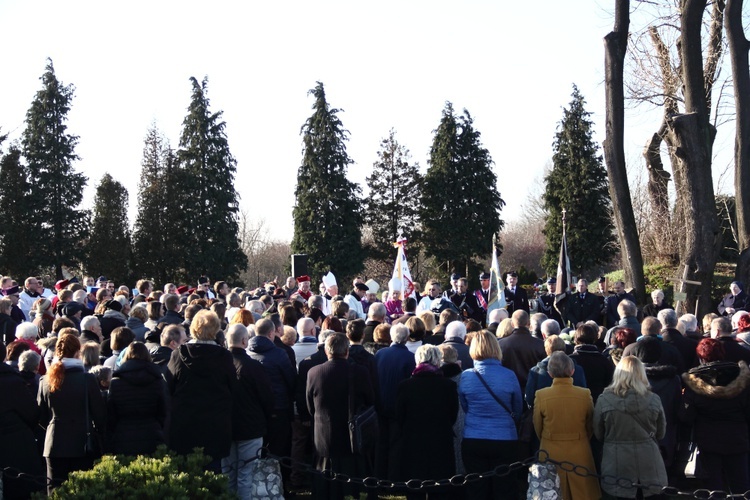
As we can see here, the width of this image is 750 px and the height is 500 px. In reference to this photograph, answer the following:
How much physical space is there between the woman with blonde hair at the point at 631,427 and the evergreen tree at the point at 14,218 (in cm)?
3432

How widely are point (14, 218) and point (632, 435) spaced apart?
35265 millimetres

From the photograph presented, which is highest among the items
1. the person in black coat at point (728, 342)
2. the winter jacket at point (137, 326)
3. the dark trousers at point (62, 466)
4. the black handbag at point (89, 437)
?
the winter jacket at point (137, 326)

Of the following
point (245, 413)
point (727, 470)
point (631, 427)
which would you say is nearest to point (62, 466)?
point (245, 413)

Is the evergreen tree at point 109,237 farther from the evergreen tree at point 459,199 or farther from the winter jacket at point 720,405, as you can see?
the winter jacket at point 720,405

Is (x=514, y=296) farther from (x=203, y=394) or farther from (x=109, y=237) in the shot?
(x=109, y=237)

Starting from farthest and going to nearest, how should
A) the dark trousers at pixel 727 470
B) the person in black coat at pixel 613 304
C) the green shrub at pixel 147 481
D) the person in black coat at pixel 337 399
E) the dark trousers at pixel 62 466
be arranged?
the person in black coat at pixel 613 304 < the dark trousers at pixel 727 470 < the person in black coat at pixel 337 399 < the dark trousers at pixel 62 466 < the green shrub at pixel 147 481

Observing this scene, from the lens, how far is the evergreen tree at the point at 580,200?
136 feet

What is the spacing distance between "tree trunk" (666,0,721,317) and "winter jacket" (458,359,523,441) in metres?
11.6

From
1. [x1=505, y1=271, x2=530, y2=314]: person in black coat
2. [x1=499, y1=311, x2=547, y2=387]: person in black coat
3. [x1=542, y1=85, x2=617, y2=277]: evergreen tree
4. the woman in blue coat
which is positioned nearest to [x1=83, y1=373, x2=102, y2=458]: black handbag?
the woman in blue coat

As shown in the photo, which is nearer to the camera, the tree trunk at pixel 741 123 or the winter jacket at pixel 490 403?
the winter jacket at pixel 490 403

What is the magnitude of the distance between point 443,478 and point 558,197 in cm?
3736

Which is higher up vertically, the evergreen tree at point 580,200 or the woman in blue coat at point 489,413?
the evergreen tree at point 580,200

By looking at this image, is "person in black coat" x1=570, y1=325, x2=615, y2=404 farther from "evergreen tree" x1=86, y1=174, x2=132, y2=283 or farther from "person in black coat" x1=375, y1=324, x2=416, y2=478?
"evergreen tree" x1=86, y1=174, x2=132, y2=283

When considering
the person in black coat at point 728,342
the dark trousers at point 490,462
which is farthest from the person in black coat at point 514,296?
the dark trousers at point 490,462
